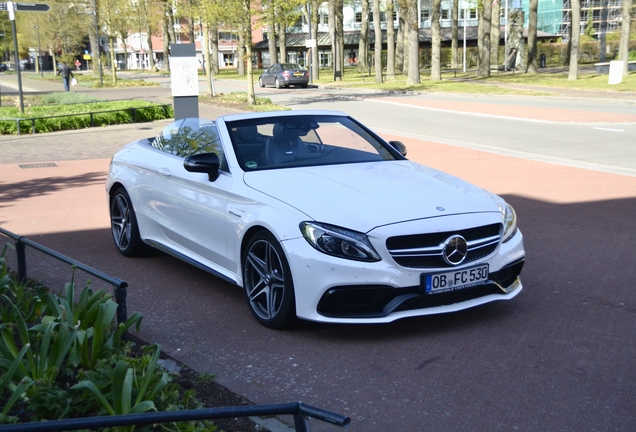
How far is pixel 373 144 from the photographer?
6.98m

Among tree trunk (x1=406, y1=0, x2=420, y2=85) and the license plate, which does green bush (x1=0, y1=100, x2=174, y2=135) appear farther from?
the license plate

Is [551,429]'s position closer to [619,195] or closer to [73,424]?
[73,424]

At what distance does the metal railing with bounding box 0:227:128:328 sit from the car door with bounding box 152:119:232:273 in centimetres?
95

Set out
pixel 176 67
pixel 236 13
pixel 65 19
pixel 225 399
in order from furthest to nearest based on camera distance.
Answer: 1. pixel 65 19
2. pixel 236 13
3. pixel 176 67
4. pixel 225 399

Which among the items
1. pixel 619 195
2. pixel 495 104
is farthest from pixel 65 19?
pixel 619 195

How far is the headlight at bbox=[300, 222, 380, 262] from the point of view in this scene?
4.98 meters

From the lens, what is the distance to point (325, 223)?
5.06 metres

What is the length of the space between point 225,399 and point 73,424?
6.05 feet

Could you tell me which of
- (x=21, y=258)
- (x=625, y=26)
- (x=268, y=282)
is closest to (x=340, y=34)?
(x=625, y=26)

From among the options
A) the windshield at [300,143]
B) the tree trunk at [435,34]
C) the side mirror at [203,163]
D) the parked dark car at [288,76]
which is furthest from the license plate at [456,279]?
the parked dark car at [288,76]

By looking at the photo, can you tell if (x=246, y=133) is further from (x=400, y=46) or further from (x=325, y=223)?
(x=400, y=46)

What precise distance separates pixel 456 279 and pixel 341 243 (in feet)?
2.63

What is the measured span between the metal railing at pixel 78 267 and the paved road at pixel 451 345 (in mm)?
125

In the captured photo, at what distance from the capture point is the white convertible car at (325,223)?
502 centimetres
